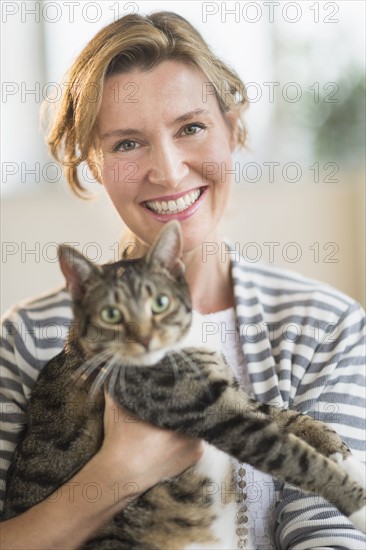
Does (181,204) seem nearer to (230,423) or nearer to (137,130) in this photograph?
(137,130)

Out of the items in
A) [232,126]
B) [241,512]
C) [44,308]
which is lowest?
[241,512]

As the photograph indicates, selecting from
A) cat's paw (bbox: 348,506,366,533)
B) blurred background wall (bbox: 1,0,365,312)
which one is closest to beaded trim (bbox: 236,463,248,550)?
cat's paw (bbox: 348,506,366,533)

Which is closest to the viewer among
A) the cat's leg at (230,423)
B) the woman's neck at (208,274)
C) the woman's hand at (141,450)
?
the cat's leg at (230,423)

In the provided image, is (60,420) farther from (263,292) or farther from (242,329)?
(263,292)

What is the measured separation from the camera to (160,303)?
1.03 m

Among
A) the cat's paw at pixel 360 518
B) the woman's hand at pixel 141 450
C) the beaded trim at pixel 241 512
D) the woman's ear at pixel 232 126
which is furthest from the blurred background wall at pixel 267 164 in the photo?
the cat's paw at pixel 360 518

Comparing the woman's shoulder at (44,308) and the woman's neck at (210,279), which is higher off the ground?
the woman's neck at (210,279)

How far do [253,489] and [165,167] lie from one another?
633 millimetres

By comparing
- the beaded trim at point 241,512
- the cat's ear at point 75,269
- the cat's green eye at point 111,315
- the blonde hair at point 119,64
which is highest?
the blonde hair at point 119,64

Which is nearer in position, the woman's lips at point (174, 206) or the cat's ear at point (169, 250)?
the cat's ear at point (169, 250)

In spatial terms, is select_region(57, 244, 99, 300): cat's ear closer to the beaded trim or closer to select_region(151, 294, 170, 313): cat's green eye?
select_region(151, 294, 170, 313): cat's green eye

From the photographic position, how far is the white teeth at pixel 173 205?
130 centimetres

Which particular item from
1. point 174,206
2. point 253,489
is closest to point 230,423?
point 253,489

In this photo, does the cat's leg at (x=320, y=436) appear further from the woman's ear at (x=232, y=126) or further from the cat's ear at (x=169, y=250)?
the woman's ear at (x=232, y=126)
